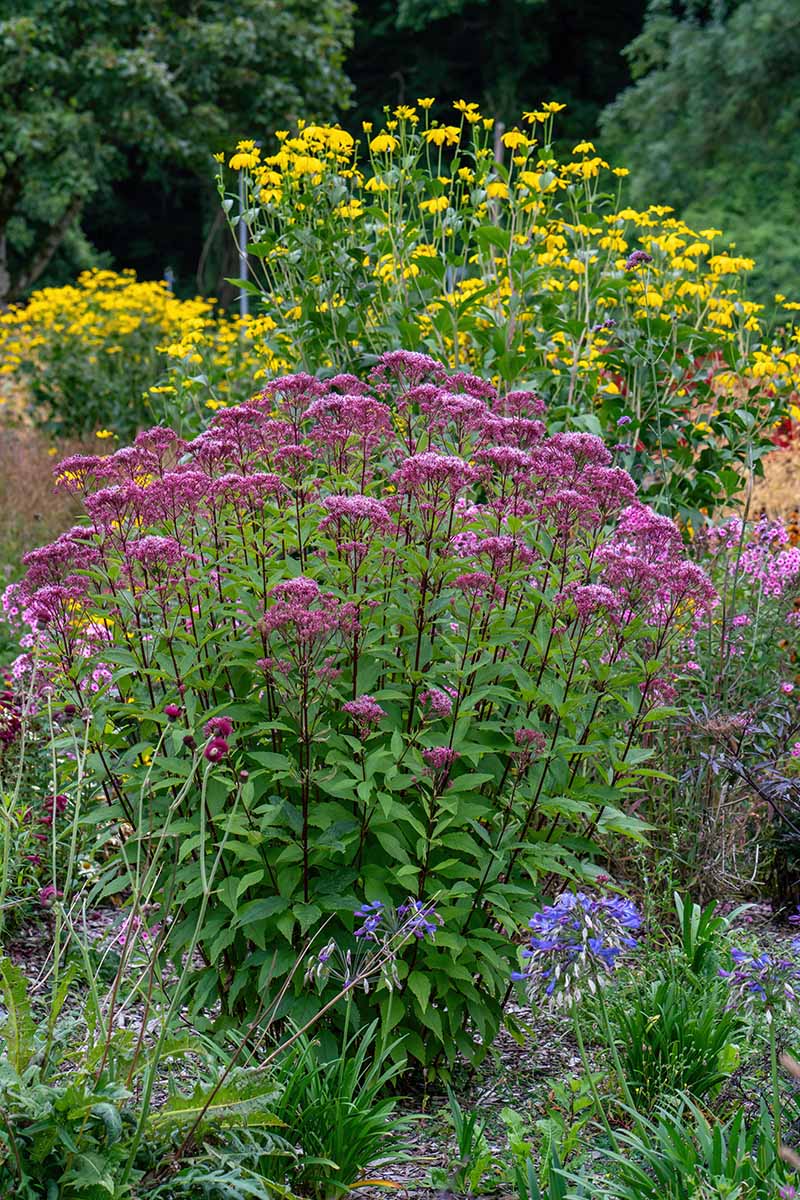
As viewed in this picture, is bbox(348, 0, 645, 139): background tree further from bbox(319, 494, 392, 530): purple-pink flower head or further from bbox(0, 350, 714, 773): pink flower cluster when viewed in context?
bbox(319, 494, 392, 530): purple-pink flower head

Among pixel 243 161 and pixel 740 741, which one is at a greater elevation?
pixel 243 161

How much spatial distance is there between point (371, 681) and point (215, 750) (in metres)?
0.79

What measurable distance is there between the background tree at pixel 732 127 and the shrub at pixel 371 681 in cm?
1485

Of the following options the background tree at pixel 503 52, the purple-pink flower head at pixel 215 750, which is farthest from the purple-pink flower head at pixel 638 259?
the background tree at pixel 503 52

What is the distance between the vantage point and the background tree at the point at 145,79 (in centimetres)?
1652

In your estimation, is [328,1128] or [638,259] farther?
[638,259]

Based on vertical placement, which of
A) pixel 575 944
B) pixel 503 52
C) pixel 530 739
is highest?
pixel 503 52

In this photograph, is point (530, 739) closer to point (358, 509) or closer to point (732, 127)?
point (358, 509)

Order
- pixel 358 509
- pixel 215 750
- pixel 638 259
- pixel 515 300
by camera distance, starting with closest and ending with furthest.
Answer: pixel 215 750 → pixel 358 509 → pixel 638 259 → pixel 515 300

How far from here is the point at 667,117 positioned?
19.9 m

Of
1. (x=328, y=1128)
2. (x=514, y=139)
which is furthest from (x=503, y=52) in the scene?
(x=328, y=1128)

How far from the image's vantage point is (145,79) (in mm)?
16484

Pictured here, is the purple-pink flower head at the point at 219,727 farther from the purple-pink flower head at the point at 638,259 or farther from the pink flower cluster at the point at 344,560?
the purple-pink flower head at the point at 638,259

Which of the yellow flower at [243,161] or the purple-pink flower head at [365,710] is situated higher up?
the yellow flower at [243,161]
